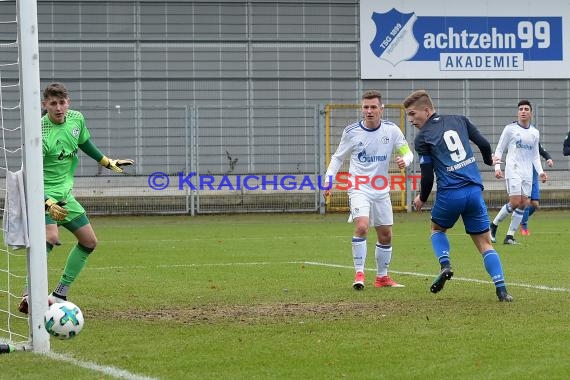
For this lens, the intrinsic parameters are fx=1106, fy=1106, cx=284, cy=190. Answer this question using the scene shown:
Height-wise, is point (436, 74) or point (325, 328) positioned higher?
point (436, 74)

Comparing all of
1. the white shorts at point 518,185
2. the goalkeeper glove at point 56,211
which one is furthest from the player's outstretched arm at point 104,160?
the white shorts at point 518,185

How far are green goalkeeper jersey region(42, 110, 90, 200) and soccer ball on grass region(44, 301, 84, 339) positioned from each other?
8.04 ft

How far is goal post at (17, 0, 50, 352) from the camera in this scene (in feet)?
24.7

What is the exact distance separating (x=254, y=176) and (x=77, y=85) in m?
5.92

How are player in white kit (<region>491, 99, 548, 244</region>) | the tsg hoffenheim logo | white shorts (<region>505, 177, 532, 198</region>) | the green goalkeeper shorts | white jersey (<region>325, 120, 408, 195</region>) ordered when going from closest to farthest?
the green goalkeeper shorts → white jersey (<region>325, 120, 408, 195</region>) → player in white kit (<region>491, 99, 548, 244</region>) → white shorts (<region>505, 177, 532, 198</region>) → the tsg hoffenheim logo

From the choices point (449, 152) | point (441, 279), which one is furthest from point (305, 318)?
point (449, 152)

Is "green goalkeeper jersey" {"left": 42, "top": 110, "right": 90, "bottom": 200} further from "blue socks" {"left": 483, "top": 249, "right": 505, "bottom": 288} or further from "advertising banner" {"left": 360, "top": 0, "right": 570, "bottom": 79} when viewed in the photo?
"advertising banner" {"left": 360, "top": 0, "right": 570, "bottom": 79}

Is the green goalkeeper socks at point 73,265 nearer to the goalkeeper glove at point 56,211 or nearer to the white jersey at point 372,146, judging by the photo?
the goalkeeper glove at point 56,211

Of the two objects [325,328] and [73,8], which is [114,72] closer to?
[73,8]

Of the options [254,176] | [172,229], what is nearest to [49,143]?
[172,229]

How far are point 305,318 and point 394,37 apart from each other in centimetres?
2492

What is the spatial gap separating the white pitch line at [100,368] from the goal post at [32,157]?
0.32 meters

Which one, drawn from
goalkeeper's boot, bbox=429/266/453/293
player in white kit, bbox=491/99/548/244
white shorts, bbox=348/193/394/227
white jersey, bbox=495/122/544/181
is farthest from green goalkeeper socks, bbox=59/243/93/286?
white jersey, bbox=495/122/544/181

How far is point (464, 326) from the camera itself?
329 inches
